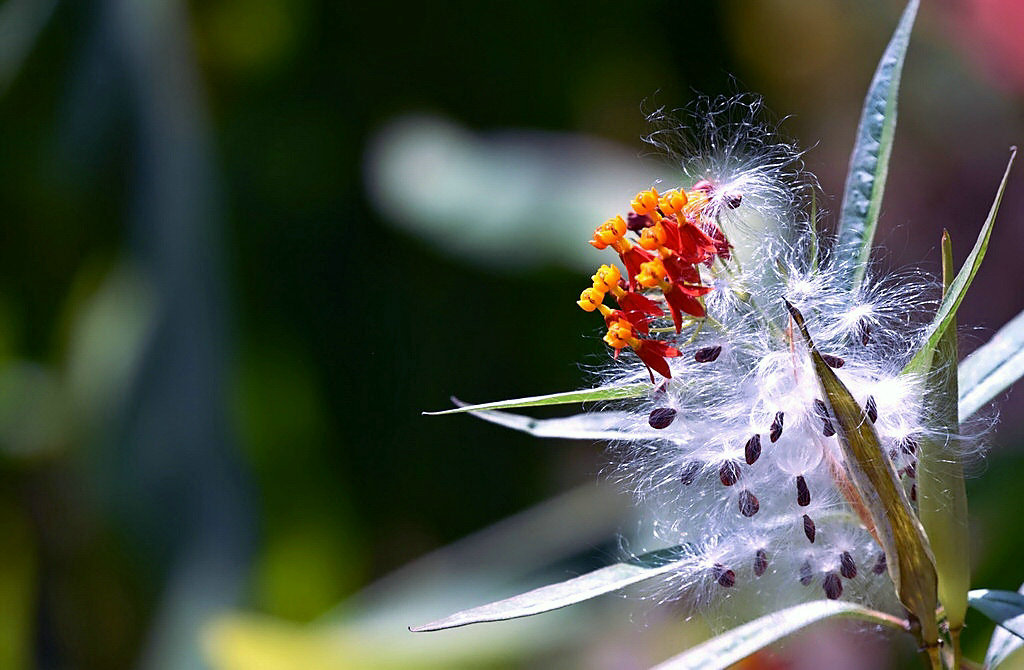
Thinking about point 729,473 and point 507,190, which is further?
point 507,190

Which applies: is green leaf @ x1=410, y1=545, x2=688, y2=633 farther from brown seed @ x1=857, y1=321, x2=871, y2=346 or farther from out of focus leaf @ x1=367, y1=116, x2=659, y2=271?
out of focus leaf @ x1=367, y1=116, x2=659, y2=271

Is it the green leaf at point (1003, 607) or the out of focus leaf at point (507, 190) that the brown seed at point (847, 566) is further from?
the out of focus leaf at point (507, 190)

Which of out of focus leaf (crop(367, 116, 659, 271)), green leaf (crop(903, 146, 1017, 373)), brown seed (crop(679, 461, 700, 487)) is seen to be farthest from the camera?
out of focus leaf (crop(367, 116, 659, 271))

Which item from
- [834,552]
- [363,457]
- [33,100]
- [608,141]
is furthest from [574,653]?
[33,100]

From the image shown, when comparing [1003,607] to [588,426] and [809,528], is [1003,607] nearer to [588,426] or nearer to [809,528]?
[809,528]

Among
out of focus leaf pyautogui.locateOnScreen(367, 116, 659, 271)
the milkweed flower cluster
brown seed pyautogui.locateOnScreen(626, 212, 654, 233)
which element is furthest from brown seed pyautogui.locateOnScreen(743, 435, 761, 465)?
out of focus leaf pyautogui.locateOnScreen(367, 116, 659, 271)

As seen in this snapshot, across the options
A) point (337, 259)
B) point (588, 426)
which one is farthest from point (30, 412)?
point (588, 426)

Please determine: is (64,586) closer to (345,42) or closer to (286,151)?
(286,151)
